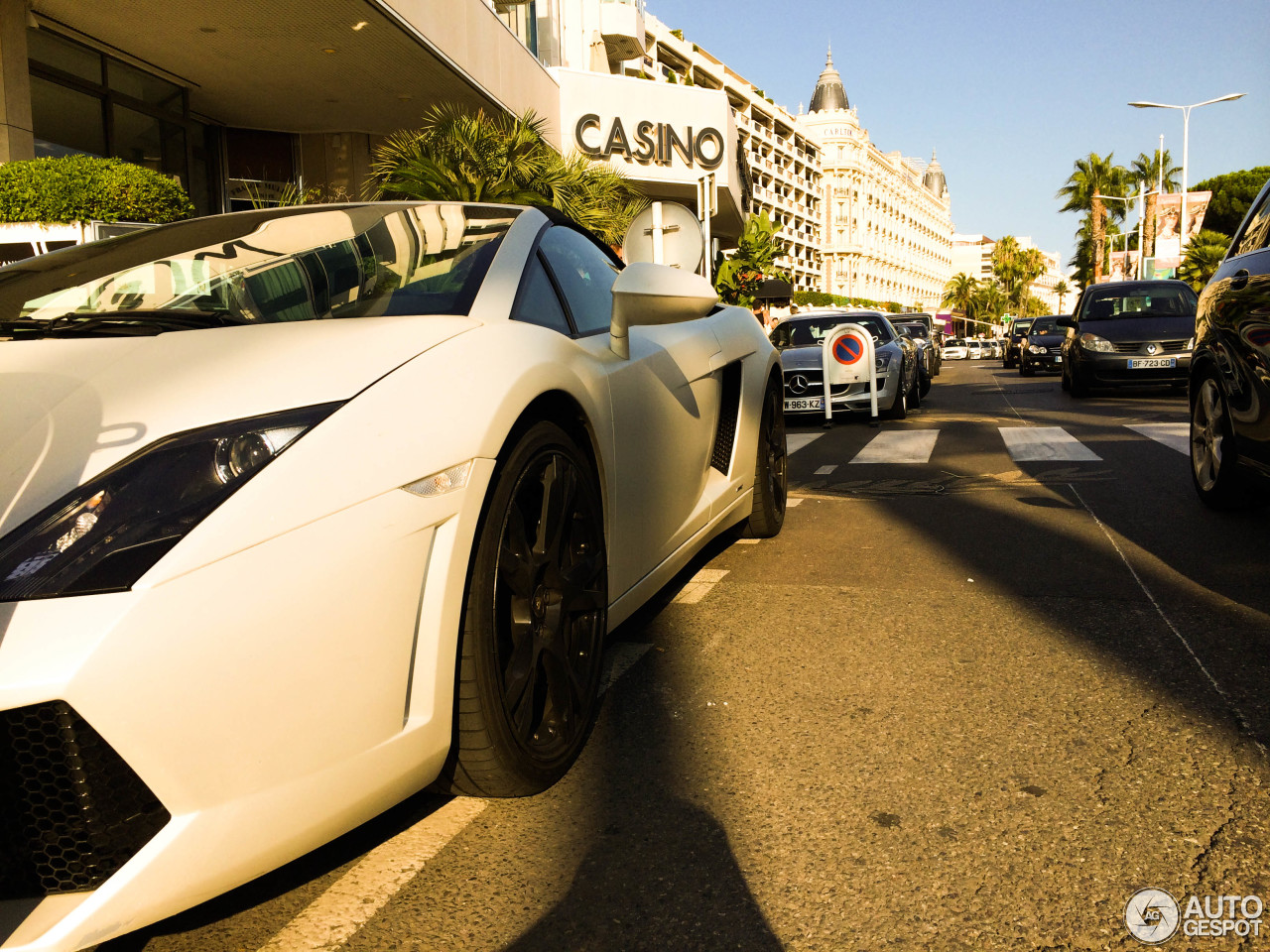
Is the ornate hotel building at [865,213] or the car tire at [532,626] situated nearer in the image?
the car tire at [532,626]

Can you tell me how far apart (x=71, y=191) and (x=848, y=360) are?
316 inches

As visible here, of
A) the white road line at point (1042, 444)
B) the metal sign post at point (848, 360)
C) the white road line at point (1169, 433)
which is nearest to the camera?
the white road line at point (1042, 444)

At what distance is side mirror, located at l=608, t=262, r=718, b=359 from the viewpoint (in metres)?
2.79

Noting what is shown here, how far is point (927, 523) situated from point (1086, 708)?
2877mm

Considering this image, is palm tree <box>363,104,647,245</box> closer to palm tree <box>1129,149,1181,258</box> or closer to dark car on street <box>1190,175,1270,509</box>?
dark car on street <box>1190,175,1270,509</box>

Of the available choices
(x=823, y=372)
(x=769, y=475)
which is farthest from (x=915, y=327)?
(x=769, y=475)

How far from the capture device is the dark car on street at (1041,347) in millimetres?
26516

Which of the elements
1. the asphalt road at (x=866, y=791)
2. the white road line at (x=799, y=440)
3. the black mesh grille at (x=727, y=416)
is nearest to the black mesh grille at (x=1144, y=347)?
the white road line at (x=799, y=440)

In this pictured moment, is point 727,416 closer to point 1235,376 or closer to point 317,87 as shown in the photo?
point 1235,376

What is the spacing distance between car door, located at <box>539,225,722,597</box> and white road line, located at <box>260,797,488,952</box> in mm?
743

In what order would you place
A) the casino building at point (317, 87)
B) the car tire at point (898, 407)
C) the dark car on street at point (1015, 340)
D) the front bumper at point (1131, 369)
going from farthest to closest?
1. the dark car on street at point (1015, 340)
2. the front bumper at point (1131, 369)
3. the casino building at point (317, 87)
4. the car tire at point (898, 407)

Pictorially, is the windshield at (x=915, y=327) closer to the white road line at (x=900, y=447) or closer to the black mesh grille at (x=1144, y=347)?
the black mesh grille at (x=1144, y=347)

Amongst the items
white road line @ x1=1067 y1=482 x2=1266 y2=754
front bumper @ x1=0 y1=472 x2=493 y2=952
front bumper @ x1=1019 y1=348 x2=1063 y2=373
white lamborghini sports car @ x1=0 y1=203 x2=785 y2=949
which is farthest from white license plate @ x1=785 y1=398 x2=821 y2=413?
front bumper @ x1=1019 y1=348 x2=1063 y2=373

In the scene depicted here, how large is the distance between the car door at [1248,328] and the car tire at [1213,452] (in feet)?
0.84
